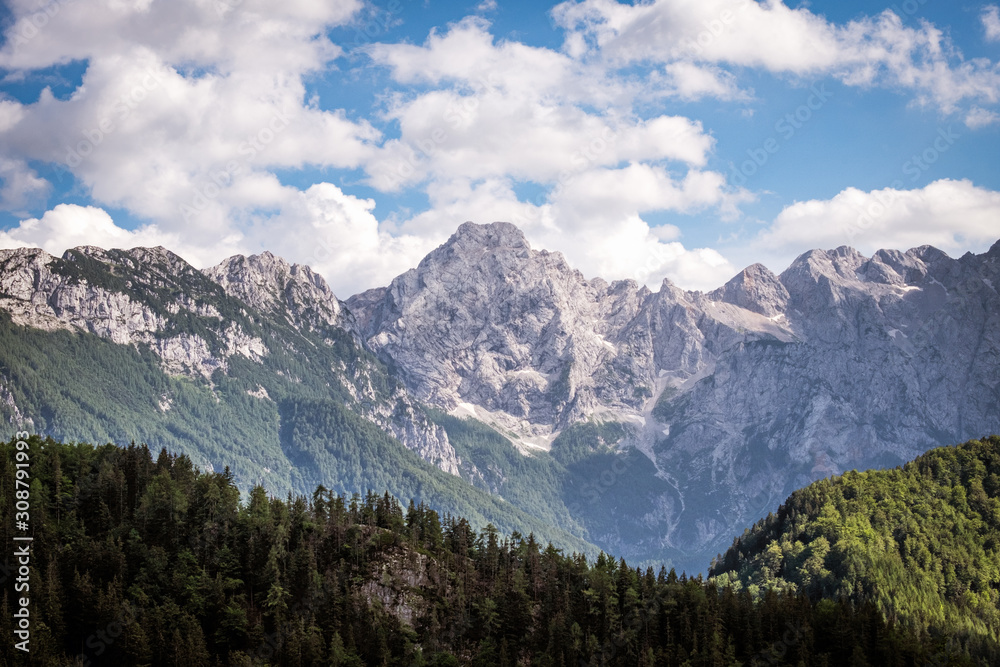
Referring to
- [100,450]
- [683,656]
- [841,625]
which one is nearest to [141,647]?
[100,450]

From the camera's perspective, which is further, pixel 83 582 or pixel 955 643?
pixel 955 643

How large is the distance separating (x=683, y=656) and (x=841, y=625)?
2589cm

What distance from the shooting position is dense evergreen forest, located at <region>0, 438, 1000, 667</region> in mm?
139375

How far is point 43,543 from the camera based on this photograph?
149750 millimetres

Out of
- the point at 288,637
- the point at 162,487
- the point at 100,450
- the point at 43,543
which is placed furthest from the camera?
the point at 100,450

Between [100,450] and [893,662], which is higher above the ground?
[100,450]

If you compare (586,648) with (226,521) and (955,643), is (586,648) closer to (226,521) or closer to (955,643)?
(226,521)

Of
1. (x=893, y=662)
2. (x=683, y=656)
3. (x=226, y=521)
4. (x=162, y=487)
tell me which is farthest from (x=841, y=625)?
(x=162, y=487)

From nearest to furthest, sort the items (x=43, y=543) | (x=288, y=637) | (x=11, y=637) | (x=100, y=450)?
(x=11, y=637)
(x=288, y=637)
(x=43, y=543)
(x=100, y=450)

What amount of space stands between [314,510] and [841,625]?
9300cm

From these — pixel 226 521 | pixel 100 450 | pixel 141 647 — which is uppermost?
pixel 100 450

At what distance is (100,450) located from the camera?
183250mm

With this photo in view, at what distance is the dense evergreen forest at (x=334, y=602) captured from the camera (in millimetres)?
139375

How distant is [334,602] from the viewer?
14888 cm
